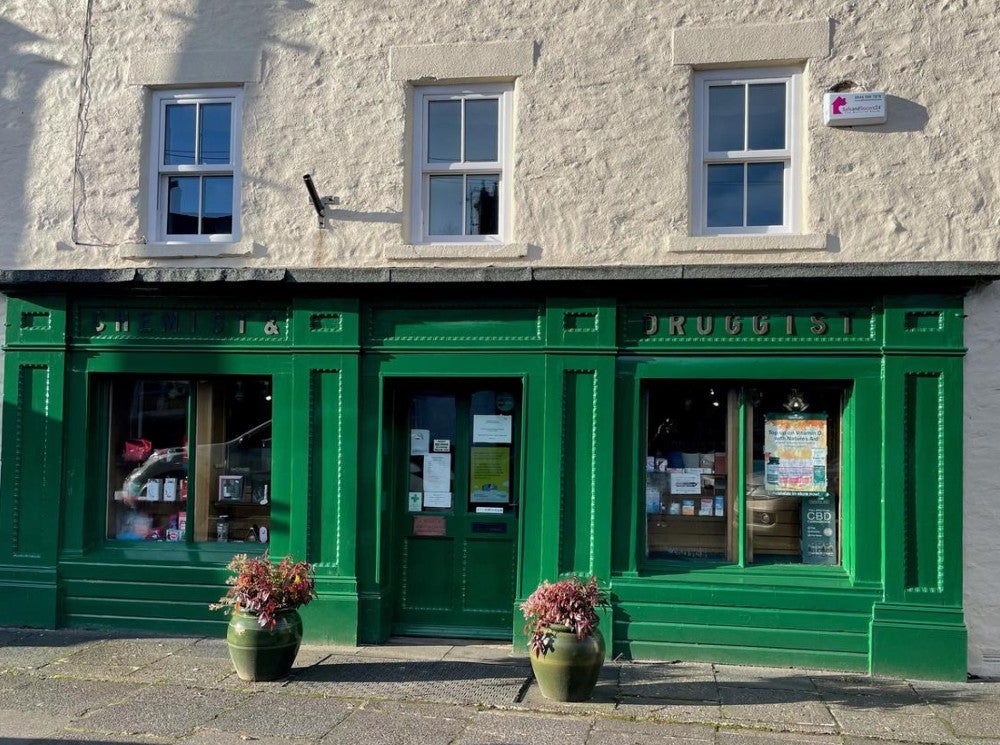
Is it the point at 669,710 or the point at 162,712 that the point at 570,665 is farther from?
the point at 162,712

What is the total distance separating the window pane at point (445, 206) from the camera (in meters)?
8.20

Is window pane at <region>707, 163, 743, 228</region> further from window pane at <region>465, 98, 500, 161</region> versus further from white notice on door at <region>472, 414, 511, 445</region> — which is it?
white notice on door at <region>472, 414, 511, 445</region>

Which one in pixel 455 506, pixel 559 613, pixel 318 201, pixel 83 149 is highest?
pixel 83 149

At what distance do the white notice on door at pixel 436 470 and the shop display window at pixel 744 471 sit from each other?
1810 millimetres

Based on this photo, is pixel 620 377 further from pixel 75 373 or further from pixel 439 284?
pixel 75 373

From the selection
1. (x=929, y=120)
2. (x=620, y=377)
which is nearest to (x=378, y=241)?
(x=620, y=377)

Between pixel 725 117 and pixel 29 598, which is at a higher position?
pixel 725 117

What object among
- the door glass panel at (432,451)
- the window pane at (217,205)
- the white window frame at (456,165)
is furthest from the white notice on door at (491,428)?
the window pane at (217,205)

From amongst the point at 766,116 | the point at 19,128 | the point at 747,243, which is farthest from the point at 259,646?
the point at 766,116

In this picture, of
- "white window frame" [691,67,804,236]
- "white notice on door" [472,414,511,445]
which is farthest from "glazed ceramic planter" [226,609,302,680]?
"white window frame" [691,67,804,236]

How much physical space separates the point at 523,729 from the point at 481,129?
5.05 meters

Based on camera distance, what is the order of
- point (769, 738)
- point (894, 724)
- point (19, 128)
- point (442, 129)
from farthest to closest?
point (19, 128), point (442, 129), point (894, 724), point (769, 738)

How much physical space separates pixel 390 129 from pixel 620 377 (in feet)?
9.80

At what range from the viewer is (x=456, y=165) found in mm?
8133
